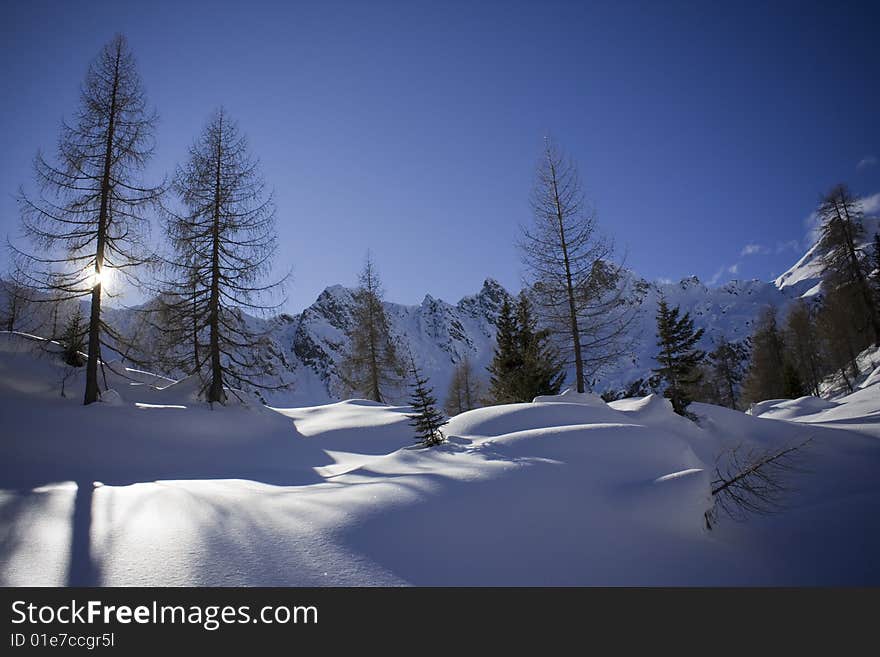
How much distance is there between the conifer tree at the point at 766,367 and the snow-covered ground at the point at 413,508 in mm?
28421

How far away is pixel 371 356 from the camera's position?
19.9m

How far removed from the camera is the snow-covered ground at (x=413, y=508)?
296 cm

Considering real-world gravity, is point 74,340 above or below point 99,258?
below

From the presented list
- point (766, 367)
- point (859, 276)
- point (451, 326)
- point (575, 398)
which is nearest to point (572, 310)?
point (575, 398)

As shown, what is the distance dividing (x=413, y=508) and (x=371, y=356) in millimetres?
16629

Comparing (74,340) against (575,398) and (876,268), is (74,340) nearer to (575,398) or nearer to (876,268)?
(575,398)

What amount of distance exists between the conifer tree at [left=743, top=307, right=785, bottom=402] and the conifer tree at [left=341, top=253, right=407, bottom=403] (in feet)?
104

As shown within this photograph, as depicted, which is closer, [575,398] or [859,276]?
[575,398]

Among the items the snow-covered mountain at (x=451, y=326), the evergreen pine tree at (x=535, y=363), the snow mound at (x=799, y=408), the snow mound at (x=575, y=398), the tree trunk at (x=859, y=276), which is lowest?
the snow mound at (x=799, y=408)

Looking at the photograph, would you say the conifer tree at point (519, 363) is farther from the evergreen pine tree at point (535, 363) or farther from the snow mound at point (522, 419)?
the snow mound at point (522, 419)

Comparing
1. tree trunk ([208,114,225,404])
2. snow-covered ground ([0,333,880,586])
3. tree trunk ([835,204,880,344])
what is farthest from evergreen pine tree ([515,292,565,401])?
tree trunk ([835,204,880,344])

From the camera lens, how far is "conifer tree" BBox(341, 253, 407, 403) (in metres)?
19.9

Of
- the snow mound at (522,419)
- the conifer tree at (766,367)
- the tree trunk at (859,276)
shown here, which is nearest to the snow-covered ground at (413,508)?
the snow mound at (522,419)
